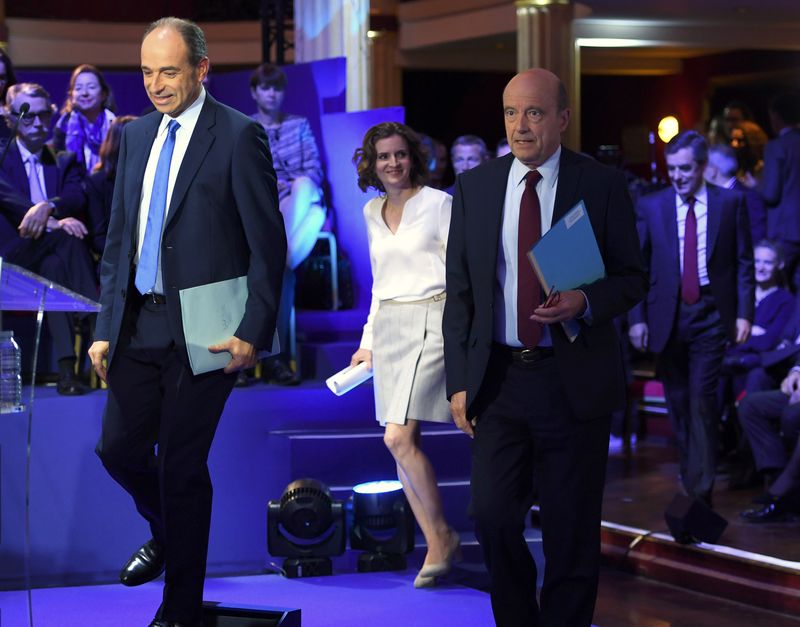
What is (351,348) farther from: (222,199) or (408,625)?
(222,199)

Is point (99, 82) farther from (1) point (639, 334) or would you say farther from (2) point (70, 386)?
(1) point (639, 334)

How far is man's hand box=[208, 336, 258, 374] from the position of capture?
3.30m

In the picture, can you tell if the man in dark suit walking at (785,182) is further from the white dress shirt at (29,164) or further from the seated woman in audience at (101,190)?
the white dress shirt at (29,164)

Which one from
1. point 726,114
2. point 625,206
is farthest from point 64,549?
point 726,114

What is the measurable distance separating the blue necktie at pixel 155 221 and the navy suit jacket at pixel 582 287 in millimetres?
768

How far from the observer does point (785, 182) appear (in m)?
7.71

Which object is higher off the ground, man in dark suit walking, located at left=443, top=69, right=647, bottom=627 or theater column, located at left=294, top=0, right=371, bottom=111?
theater column, located at left=294, top=0, right=371, bottom=111

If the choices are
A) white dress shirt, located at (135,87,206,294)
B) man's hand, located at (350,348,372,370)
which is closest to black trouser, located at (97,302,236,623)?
white dress shirt, located at (135,87,206,294)

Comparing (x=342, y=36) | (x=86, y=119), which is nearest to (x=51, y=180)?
(x=86, y=119)

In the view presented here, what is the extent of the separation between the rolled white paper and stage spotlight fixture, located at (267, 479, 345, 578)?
0.45 metres

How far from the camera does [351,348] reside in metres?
6.25

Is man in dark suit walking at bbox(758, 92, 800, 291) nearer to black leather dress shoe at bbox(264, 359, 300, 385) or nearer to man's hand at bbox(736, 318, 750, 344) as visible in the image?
man's hand at bbox(736, 318, 750, 344)

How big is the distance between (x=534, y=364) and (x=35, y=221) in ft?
10.1

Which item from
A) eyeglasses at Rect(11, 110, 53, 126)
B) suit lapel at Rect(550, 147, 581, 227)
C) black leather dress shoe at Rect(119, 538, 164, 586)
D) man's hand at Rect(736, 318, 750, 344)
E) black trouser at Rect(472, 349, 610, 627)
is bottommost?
black leather dress shoe at Rect(119, 538, 164, 586)
